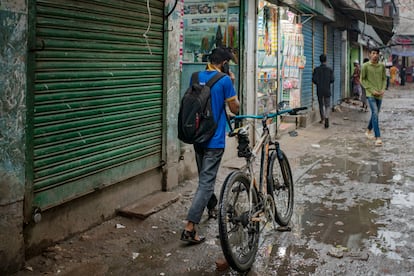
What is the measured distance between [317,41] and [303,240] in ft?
39.2

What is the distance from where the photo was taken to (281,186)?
4.85 m

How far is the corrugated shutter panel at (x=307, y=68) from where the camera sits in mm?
13828

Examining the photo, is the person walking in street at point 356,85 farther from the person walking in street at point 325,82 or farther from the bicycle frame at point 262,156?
the bicycle frame at point 262,156

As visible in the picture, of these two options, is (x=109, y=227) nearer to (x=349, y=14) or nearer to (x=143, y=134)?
(x=143, y=134)

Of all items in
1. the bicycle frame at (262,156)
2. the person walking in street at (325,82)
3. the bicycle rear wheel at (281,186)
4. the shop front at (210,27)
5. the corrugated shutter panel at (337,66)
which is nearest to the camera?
the bicycle frame at (262,156)

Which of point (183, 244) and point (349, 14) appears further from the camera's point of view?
point (349, 14)

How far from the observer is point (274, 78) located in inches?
433

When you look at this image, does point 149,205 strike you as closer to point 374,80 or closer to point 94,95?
point 94,95

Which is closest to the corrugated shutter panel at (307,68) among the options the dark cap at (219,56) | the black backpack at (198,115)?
the dark cap at (219,56)

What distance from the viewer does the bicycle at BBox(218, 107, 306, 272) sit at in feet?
11.8

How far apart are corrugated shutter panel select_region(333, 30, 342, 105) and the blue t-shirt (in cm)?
1524

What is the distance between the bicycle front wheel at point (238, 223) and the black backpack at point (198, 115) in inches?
22.3

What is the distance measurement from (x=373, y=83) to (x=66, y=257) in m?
7.96

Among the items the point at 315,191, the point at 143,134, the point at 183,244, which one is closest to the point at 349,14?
the point at 315,191
